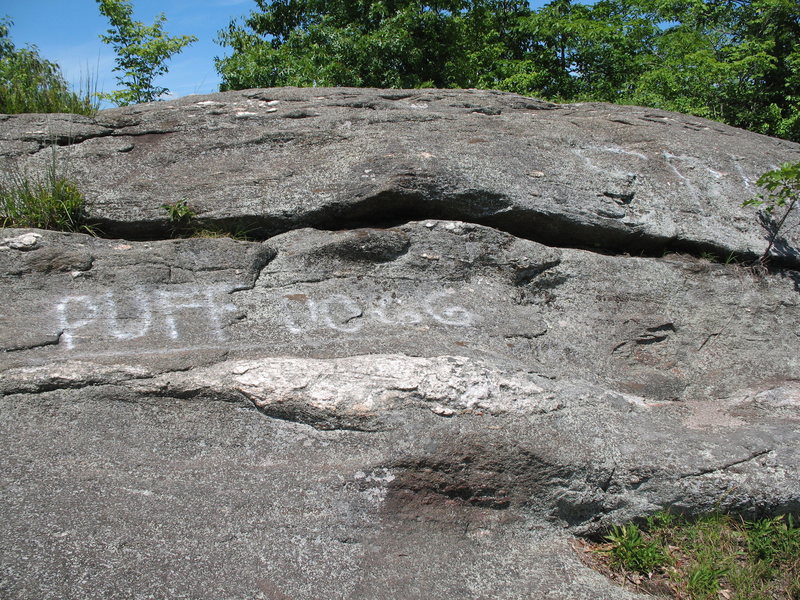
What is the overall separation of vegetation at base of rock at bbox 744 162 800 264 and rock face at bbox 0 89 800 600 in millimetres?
118

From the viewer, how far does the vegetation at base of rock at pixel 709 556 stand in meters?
2.79

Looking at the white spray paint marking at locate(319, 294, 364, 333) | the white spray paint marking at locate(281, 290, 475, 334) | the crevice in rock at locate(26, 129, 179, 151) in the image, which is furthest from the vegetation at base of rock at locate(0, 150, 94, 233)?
the white spray paint marking at locate(319, 294, 364, 333)

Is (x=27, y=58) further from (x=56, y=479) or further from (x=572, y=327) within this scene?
(x=572, y=327)

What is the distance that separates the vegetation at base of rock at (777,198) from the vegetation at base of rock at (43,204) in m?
4.35

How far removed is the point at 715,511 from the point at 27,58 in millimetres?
7485

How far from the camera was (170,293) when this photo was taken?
362 centimetres

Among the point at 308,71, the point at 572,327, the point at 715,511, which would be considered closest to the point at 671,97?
the point at 308,71

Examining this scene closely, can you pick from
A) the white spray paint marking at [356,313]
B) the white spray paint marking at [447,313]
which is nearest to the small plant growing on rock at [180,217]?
the white spray paint marking at [356,313]

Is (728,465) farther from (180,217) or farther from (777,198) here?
(180,217)

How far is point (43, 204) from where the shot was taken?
156 inches

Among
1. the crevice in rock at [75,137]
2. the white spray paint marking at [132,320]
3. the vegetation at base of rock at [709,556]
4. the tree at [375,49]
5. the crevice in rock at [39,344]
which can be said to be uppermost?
the tree at [375,49]

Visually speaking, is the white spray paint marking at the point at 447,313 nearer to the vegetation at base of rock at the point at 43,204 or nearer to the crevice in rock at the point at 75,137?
the vegetation at base of rock at the point at 43,204

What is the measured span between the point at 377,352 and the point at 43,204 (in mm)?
2284

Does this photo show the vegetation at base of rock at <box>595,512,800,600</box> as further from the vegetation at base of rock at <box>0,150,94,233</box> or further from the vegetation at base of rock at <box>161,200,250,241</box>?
the vegetation at base of rock at <box>0,150,94,233</box>
